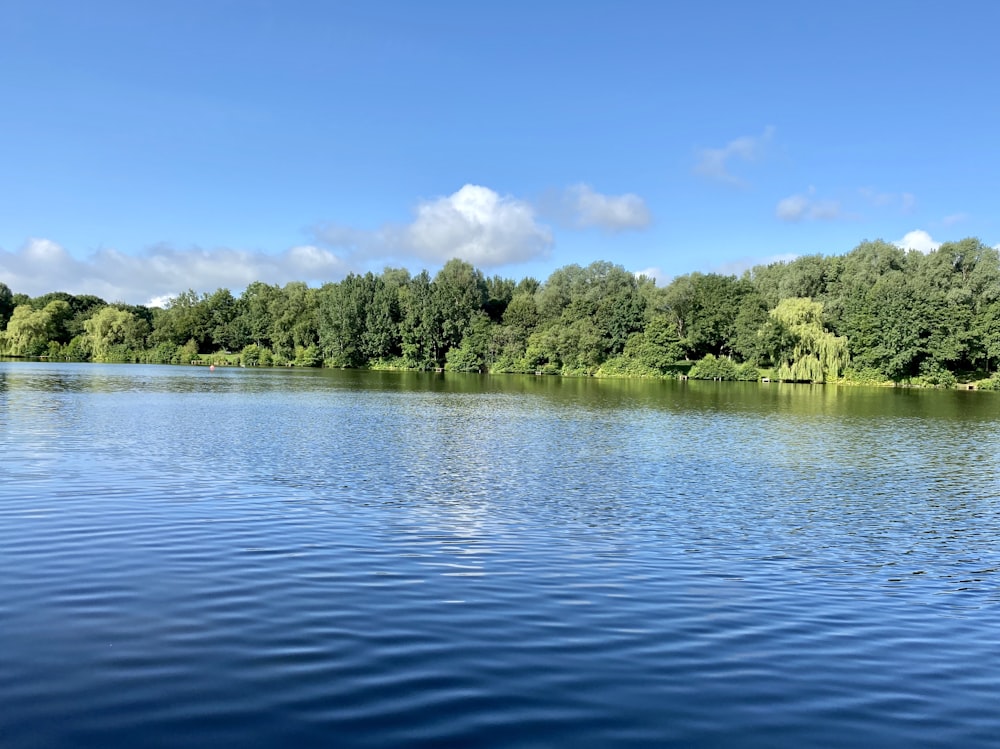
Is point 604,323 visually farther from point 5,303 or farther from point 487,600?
point 5,303

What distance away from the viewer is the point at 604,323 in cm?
11294

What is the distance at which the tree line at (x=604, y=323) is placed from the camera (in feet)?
307

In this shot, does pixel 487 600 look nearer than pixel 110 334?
Yes

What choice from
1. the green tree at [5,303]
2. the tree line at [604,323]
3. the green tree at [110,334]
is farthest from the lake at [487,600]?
the green tree at [5,303]

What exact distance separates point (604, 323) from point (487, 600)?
104683 mm

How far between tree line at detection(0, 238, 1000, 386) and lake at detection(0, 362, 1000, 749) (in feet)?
249

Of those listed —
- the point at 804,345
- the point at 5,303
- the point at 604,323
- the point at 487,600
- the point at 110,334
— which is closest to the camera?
the point at 487,600

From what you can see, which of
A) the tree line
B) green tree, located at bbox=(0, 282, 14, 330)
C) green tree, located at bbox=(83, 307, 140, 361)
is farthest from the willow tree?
green tree, located at bbox=(0, 282, 14, 330)

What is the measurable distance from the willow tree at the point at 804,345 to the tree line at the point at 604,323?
0.18 m

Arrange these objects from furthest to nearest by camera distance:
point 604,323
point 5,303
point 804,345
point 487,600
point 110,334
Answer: point 5,303, point 110,334, point 604,323, point 804,345, point 487,600

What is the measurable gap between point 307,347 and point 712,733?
138 metres

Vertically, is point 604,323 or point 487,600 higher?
point 604,323

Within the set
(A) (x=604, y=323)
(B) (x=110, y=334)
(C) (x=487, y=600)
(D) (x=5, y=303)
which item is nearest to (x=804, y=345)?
(A) (x=604, y=323)

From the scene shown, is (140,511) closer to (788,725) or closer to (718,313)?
(788,725)
